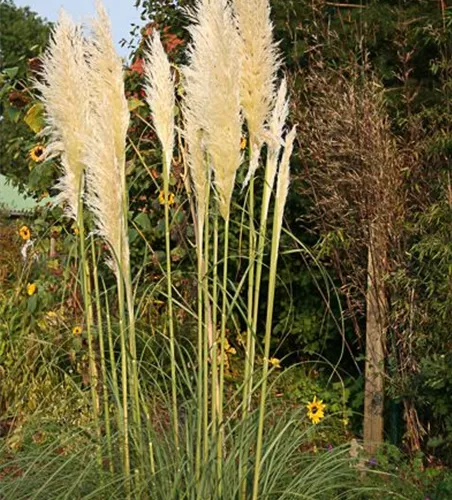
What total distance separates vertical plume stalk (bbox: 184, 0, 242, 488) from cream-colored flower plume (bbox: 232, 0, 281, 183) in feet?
0.33

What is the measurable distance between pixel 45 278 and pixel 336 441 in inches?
78.8

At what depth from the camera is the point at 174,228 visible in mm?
6000

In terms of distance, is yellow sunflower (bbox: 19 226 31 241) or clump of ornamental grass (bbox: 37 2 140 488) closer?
clump of ornamental grass (bbox: 37 2 140 488)

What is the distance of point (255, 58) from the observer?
3283 millimetres

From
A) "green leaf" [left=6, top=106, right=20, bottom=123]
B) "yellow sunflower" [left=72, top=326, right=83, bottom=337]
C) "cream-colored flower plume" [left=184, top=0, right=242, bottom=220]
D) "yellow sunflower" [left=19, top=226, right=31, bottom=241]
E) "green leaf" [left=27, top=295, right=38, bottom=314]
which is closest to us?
"cream-colored flower plume" [left=184, top=0, right=242, bottom=220]

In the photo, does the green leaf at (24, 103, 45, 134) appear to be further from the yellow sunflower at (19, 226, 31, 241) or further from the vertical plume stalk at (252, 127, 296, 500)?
the vertical plume stalk at (252, 127, 296, 500)

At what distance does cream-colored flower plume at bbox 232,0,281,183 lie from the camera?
3.28 meters

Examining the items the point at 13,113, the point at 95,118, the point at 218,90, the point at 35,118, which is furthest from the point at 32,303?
the point at 218,90

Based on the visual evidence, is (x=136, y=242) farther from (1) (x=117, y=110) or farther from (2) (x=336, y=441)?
(1) (x=117, y=110)

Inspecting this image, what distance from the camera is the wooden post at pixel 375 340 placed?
17.8ft

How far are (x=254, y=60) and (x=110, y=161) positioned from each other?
550 millimetres

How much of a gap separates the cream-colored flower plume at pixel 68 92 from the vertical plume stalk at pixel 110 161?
0.04 m

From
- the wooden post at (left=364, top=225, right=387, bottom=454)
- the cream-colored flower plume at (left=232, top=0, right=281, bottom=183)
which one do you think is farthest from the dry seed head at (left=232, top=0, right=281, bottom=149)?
the wooden post at (left=364, top=225, right=387, bottom=454)

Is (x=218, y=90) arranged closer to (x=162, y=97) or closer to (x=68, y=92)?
(x=162, y=97)
